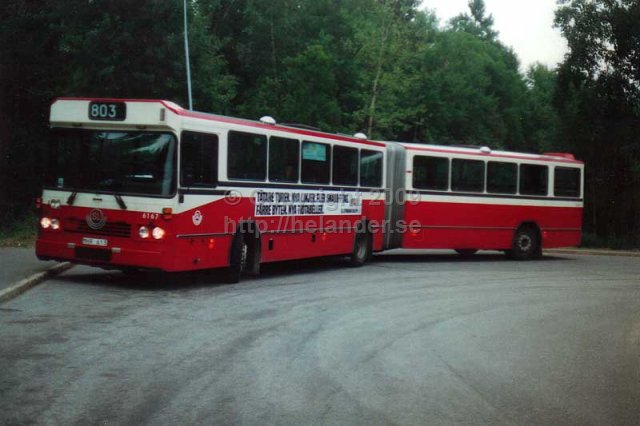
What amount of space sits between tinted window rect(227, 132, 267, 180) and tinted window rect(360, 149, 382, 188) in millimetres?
4438

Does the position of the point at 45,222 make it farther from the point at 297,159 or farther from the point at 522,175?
the point at 522,175

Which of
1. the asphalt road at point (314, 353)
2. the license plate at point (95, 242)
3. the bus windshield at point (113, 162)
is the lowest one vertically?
the asphalt road at point (314, 353)

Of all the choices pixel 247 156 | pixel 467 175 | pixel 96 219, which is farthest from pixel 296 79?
pixel 96 219

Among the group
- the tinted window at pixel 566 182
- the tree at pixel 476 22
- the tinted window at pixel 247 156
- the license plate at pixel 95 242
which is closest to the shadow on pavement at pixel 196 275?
the license plate at pixel 95 242

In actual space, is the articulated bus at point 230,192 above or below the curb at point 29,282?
above

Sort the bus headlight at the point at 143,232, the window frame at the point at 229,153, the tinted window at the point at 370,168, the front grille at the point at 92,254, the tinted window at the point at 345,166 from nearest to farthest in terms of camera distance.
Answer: the bus headlight at the point at 143,232 → the front grille at the point at 92,254 → the window frame at the point at 229,153 → the tinted window at the point at 345,166 → the tinted window at the point at 370,168

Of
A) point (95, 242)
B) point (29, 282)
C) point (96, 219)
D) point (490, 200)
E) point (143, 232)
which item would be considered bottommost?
point (29, 282)

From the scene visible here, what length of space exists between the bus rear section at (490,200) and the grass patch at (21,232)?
10.1 m

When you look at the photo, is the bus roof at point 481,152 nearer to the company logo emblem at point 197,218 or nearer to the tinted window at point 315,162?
the tinted window at point 315,162

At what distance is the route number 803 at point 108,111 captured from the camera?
47.0 feet

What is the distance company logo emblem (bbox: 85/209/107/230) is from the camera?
1436 centimetres

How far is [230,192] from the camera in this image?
15516 millimetres

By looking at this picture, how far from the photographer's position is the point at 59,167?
14859mm

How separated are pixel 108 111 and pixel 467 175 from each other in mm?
11693
